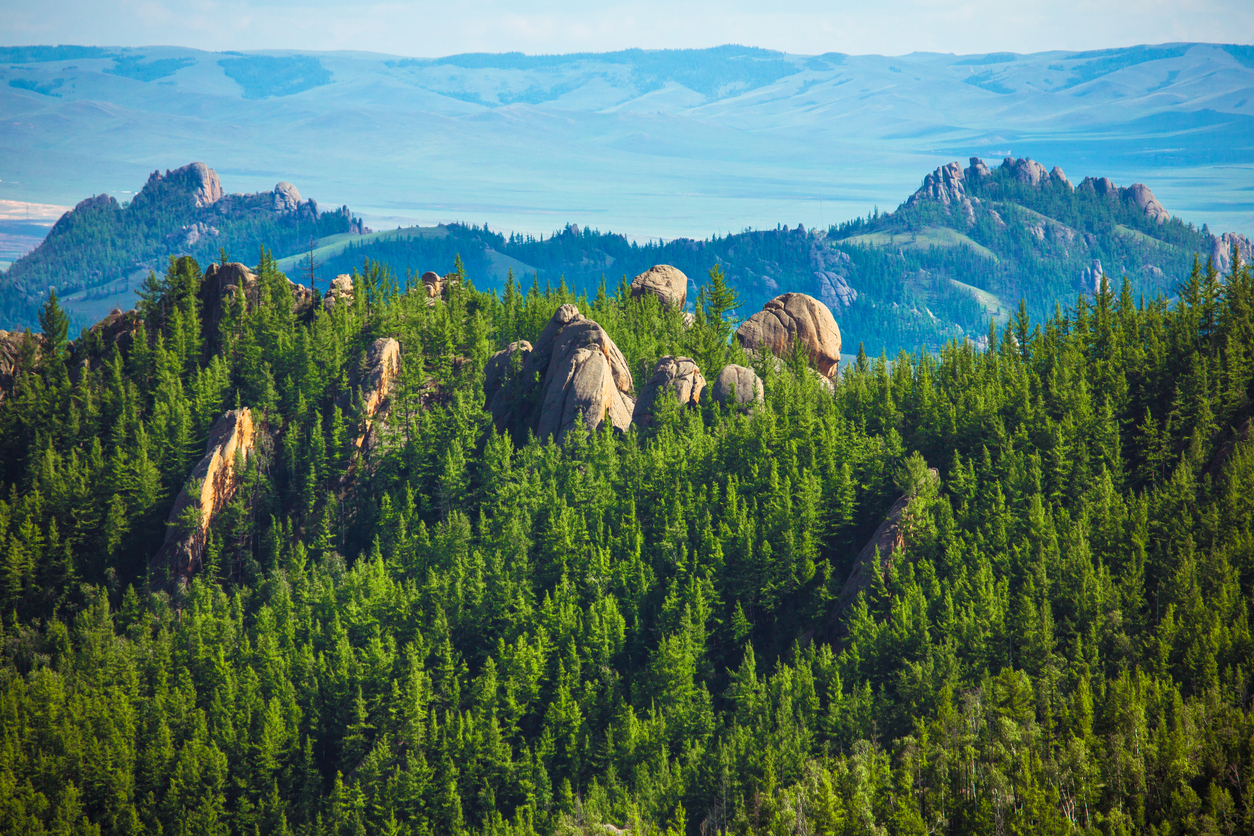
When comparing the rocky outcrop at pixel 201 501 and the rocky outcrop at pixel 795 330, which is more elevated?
the rocky outcrop at pixel 795 330

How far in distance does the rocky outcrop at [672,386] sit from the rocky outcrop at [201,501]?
151 ft

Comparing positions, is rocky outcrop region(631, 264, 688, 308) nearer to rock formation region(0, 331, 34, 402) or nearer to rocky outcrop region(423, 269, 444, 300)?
rocky outcrop region(423, 269, 444, 300)

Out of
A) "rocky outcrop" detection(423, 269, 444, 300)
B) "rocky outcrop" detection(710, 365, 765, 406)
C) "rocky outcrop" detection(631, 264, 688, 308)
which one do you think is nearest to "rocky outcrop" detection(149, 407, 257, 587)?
"rocky outcrop" detection(423, 269, 444, 300)

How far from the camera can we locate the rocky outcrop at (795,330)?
470ft

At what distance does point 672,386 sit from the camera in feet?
409

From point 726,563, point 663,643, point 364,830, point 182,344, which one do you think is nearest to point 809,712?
point 663,643

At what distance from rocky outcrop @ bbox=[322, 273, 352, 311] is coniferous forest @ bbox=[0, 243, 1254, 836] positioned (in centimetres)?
700

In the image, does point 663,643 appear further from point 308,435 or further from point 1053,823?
point 308,435

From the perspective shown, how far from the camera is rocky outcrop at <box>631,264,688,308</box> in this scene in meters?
157

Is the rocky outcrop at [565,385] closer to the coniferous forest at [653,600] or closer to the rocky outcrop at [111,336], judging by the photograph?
the coniferous forest at [653,600]

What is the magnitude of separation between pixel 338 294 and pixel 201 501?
121 feet

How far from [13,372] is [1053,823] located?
139 m

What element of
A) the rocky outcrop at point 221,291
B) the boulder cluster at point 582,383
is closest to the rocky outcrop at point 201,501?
the rocky outcrop at point 221,291

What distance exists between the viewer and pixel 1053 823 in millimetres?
65812
